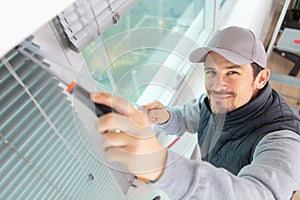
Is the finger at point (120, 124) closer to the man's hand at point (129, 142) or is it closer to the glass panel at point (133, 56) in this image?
the man's hand at point (129, 142)

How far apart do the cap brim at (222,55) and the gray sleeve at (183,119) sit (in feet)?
0.64

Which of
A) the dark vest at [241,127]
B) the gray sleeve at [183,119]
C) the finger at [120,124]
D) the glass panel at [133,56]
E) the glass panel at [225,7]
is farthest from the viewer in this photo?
the glass panel at [225,7]

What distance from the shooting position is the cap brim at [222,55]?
31.9 inches

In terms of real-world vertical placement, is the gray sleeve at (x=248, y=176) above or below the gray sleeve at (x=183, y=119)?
below

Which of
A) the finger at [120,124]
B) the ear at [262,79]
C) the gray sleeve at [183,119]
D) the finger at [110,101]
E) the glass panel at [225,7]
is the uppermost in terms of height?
the glass panel at [225,7]

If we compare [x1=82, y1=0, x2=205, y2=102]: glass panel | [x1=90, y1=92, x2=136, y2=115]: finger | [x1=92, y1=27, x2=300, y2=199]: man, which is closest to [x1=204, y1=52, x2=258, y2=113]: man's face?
[x1=92, y1=27, x2=300, y2=199]: man

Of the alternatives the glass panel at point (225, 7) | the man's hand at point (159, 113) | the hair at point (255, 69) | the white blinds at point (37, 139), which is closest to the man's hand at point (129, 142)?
the white blinds at point (37, 139)

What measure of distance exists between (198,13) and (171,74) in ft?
3.02

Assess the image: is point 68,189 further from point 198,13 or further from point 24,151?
point 198,13

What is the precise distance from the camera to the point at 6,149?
0.41m

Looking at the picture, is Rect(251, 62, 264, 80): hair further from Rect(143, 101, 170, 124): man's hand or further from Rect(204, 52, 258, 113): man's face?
Rect(143, 101, 170, 124): man's hand

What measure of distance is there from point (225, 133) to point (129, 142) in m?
0.61

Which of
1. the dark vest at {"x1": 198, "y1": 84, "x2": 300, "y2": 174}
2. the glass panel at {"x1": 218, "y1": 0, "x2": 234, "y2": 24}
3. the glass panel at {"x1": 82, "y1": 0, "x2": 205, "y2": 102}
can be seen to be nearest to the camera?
the glass panel at {"x1": 82, "y1": 0, "x2": 205, "y2": 102}

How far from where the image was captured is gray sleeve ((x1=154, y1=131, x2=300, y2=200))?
431mm
